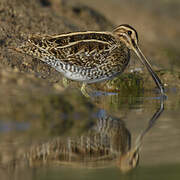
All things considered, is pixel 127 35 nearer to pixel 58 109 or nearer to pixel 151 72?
pixel 151 72

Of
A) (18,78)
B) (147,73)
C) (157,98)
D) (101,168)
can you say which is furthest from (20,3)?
(101,168)

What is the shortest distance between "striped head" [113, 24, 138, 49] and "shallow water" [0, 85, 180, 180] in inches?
77.7

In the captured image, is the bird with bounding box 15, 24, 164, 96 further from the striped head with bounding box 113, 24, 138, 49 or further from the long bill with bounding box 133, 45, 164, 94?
the long bill with bounding box 133, 45, 164, 94

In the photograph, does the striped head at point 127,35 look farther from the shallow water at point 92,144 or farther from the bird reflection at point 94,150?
the bird reflection at point 94,150

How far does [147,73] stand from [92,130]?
4.52 m

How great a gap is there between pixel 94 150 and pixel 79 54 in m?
3.11

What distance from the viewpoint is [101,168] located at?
5242 millimetres

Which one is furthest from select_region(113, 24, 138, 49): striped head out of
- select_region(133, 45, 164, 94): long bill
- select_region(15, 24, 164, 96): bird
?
select_region(15, 24, 164, 96): bird

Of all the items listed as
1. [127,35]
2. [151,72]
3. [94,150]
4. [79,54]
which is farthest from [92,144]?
[151,72]

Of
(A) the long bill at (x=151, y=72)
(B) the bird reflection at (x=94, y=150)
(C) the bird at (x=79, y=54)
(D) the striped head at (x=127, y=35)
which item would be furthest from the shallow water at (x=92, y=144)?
(A) the long bill at (x=151, y=72)

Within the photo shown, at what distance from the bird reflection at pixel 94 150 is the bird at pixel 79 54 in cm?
213

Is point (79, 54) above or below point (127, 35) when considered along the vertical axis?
below

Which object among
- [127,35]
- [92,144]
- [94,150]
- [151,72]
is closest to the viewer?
[94,150]

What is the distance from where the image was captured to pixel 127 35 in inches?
367
